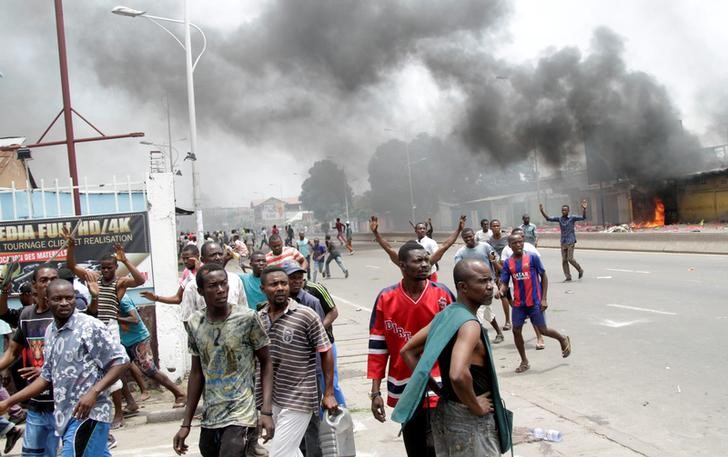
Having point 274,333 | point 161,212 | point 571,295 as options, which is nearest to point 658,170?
point 571,295

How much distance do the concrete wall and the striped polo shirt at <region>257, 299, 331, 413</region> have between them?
12.2 feet

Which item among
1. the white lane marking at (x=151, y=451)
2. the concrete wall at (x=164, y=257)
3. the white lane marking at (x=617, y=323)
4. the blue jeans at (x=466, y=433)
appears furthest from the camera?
the white lane marking at (x=617, y=323)

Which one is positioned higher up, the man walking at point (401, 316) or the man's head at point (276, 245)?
the man's head at point (276, 245)

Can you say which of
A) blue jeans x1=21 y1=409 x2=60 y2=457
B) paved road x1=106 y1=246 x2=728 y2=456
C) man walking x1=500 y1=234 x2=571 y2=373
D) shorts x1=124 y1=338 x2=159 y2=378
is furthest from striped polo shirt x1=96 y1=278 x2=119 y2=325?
man walking x1=500 y1=234 x2=571 y2=373

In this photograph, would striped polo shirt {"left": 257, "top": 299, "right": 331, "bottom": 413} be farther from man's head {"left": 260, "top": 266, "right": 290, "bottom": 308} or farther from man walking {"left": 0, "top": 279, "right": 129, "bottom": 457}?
man walking {"left": 0, "top": 279, "right": 129, "bottom": 457}

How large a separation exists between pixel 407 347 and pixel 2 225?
5429 mm

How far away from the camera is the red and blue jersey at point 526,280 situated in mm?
6742

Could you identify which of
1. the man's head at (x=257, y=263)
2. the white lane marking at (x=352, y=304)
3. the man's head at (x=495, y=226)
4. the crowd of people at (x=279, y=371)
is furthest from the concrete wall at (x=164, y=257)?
the white lane marking at (x=352, y=304)

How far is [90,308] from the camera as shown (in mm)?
5211

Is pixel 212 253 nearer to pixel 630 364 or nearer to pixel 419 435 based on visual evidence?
pixel 419 435

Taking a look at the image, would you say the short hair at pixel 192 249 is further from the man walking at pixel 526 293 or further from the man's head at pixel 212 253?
the man walking at pixel 526 293

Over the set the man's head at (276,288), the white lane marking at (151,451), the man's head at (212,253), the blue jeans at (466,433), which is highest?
the man's head at (212,253)

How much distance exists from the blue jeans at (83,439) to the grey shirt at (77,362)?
0.03 metres

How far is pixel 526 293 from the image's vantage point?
22.2 ft
